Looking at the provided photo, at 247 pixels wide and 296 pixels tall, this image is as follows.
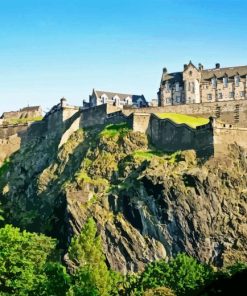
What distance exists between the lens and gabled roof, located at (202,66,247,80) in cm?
9398

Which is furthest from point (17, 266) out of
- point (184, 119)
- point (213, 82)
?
point (213, 82)

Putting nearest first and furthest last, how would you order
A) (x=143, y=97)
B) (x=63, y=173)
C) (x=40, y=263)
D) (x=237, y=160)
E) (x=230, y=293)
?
1. (x=230, y=293)
2. (x=40, y=263)
3. (x=237, y=160)
4. (x=63, y=173)
5. (x=143, y=97)

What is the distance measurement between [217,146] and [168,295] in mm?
25976

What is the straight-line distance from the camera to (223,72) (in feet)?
313

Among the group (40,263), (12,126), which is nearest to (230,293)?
(40,263)

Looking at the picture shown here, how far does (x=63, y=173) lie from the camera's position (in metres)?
81.5

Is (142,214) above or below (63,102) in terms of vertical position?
below

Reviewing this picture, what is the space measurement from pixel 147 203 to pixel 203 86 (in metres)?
33.2

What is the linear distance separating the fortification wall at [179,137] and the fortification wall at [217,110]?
575 centimetres

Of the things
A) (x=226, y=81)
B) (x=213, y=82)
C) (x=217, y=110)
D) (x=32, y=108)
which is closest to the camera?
(x=217, y=110)

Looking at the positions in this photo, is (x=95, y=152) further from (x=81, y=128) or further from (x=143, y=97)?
(x=143, y=97)

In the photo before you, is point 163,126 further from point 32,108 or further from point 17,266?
point 32,108

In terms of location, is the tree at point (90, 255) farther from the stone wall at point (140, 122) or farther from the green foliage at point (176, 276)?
the stone wall at point (140, 122)

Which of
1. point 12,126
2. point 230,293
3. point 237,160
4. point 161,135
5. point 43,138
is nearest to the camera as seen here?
point 230,293
